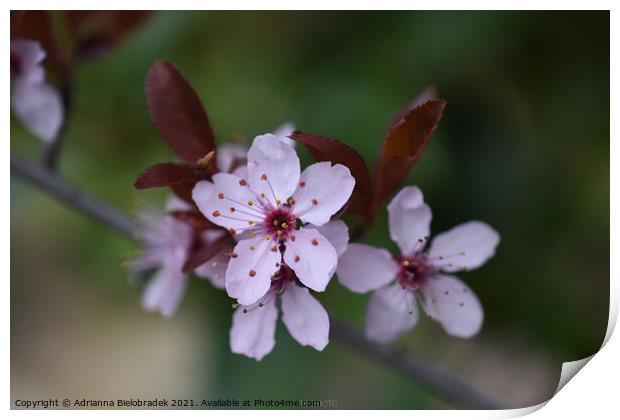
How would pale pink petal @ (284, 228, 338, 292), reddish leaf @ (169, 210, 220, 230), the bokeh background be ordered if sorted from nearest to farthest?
pale pink petal @ (284, 228, 338, 292), reddish leaf @ (169, 210, 220, 230), the bokeh background

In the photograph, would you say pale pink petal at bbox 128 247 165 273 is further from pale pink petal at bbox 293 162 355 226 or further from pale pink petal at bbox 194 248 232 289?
pale pink petal at bbox 293 162 355 226

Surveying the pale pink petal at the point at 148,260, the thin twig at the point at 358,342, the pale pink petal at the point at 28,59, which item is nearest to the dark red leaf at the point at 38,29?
the pale pink petal at the point at 28,59

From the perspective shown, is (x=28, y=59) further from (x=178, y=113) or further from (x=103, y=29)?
(x=178, y=113)

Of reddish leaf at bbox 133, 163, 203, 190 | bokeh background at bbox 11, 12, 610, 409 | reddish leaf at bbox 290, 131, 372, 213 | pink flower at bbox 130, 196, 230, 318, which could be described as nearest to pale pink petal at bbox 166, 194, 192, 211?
pink flower at bbox 130, 196, 230, 318

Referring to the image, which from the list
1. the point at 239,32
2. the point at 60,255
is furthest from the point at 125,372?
the point at 239,32

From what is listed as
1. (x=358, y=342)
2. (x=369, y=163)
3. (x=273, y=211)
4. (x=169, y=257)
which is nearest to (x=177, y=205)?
(x=169, y=257)

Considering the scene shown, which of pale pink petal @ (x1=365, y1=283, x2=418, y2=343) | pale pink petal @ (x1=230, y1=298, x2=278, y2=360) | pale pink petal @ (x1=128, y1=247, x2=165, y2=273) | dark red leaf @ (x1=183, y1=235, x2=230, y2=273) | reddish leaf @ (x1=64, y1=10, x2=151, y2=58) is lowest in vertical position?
pale pink petal @ (x1=128, y1=247, x2=165, y2=273)

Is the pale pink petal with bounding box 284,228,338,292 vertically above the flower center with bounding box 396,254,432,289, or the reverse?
the pale pink petal with bounding box 284,228,338,292

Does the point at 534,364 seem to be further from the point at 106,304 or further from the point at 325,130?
the point at 106,304
